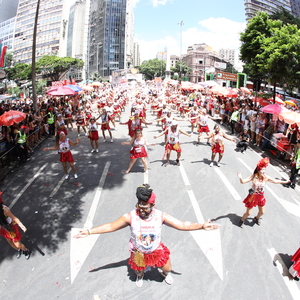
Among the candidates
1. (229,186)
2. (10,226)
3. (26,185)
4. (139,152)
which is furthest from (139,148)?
(10,226)

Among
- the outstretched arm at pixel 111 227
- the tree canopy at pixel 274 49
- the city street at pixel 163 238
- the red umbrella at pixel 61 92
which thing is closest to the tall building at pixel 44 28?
the red umbrella at pixel 61 92

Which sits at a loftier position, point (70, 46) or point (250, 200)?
point (70, 46)

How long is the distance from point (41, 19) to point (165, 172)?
12524cm

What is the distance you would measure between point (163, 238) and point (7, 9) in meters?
166

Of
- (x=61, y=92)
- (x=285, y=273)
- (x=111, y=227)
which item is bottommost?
(x=285, y=273)

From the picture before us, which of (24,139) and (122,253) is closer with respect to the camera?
(122,253)

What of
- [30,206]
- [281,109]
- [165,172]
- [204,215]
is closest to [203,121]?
[281,109]

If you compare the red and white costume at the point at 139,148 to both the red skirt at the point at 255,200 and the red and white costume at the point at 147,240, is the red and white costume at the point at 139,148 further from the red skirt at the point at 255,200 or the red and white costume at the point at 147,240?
the red and white costume at the point at 147,240

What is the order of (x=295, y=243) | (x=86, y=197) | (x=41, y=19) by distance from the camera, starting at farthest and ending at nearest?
(x=41, y=19) → (x=86, y=197) → (x=295, y=243)

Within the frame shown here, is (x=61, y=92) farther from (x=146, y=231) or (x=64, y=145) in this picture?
(x=146, y=231)

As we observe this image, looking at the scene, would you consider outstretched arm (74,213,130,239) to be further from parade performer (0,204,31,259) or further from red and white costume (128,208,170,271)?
parade performer (0,204,31,259)

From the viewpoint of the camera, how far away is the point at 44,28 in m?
107

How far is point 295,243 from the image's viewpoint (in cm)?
518

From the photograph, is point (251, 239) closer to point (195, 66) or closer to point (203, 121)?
point (203, 121)
